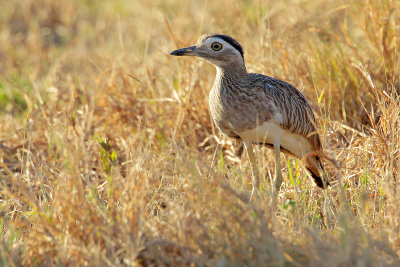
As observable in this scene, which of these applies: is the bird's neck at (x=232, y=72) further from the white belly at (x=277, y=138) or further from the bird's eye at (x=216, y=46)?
the white belly at (x=277, y=138)

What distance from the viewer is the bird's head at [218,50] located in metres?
4.05

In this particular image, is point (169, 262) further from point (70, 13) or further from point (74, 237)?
point (70, 13)

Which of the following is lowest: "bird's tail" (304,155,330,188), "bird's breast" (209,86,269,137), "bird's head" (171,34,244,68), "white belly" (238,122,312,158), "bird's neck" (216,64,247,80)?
"bird's tail" (304,155,330,188)

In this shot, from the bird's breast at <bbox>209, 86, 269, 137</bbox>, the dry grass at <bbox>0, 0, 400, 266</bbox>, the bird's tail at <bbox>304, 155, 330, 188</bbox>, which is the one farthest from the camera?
the bird's tail at <bbox>304, 155, 330, 188</bbox>

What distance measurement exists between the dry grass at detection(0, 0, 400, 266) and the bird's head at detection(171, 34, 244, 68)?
51 cm

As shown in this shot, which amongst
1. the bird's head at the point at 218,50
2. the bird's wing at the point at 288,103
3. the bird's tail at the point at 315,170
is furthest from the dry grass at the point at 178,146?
the bird's head at the point at 218,50

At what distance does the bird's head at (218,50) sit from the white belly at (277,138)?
1.61 feet

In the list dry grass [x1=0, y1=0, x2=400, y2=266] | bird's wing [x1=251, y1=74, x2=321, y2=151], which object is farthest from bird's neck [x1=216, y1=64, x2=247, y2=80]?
dry grass [x1=0, y1=0, x2=400, y2=266]

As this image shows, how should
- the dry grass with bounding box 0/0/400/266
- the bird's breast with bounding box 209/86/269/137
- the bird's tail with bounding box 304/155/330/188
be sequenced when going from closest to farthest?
the dry grass with bounding box 0/0/400/266 → the bird's breast with bounding box 209/86/269/137 → the bird's tail with bounding box 304/155/330/188

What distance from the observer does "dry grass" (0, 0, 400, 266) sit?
2.77 meters

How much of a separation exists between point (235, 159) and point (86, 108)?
1.31m

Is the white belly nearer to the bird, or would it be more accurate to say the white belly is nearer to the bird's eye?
the bird

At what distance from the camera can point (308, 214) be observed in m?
3.62

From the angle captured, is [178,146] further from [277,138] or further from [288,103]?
[288,103]
